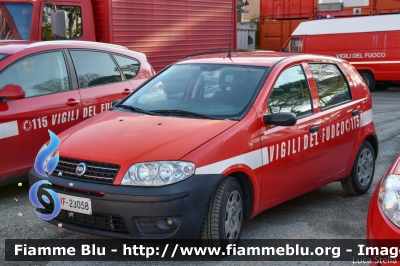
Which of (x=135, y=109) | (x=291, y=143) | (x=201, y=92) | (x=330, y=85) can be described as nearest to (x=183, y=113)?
(x=201, y=92)

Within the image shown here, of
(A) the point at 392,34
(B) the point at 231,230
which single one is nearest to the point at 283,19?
(A) the point at 392,34

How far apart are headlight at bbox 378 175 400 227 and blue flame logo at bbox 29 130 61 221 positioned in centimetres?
229

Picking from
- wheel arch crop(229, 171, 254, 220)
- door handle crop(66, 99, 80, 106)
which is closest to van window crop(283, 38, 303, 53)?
door handle crop(66, 99, 80, 106)

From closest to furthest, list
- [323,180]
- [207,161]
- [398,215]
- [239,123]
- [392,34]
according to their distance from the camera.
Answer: [398,215]
[207,161]
[239,123]
[323,180]
[392,34]

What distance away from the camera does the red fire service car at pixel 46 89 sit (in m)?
5.91

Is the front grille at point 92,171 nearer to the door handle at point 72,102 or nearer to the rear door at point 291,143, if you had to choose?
the rear door at point 291,143

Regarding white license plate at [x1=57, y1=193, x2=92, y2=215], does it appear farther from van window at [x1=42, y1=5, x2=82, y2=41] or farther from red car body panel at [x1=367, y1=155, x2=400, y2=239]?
van window at [x1=42, y1=5, x2=82, y2=41]

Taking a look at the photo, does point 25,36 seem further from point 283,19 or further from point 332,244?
point 283,19

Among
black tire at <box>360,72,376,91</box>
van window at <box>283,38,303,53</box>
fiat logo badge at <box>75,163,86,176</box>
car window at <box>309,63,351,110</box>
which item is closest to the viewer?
fiat logo badge at <box>75,163,86,176</box>

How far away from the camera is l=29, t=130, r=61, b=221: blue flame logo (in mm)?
4441

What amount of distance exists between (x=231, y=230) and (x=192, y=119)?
0.95 meters

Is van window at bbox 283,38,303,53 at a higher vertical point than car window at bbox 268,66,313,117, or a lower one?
lower

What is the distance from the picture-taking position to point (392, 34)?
17.8 meters

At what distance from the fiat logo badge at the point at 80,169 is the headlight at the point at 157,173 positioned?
344mm
